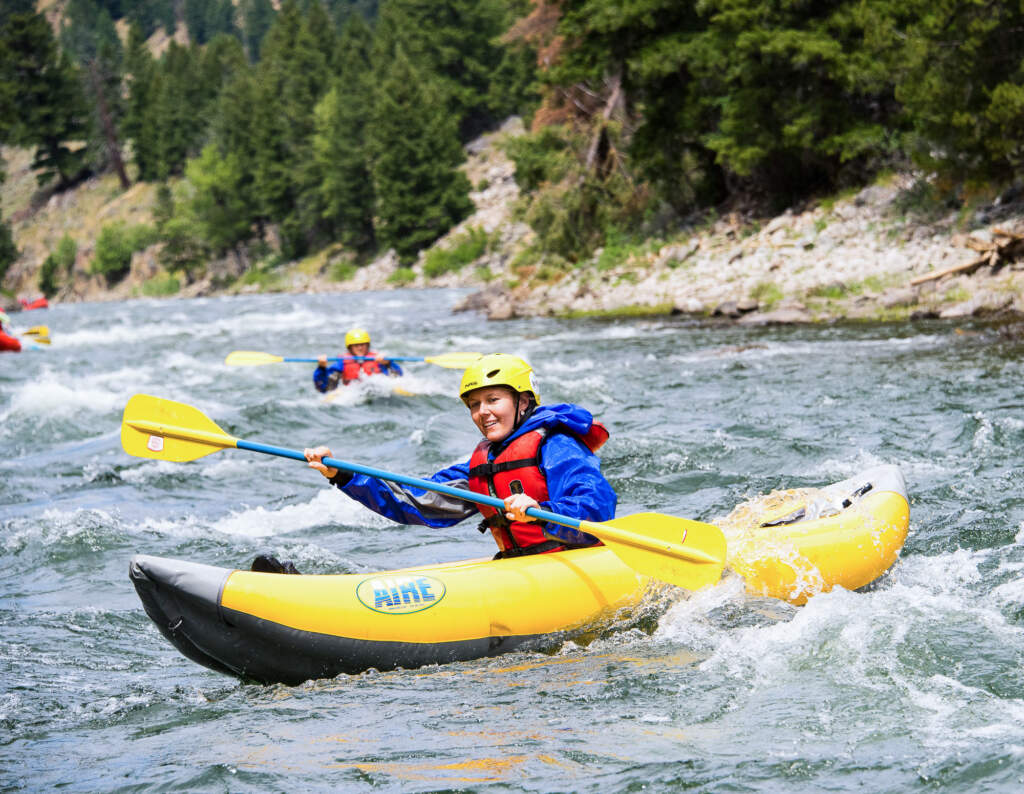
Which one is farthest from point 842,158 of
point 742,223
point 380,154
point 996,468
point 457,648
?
point 380,154

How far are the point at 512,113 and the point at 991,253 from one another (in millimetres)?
44378

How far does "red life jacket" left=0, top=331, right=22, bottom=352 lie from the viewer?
656 inches

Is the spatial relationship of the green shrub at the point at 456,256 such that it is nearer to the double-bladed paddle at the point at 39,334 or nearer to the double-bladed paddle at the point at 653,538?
the double-bladed paddle at the point at 39,334

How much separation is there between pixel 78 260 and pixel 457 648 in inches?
2615

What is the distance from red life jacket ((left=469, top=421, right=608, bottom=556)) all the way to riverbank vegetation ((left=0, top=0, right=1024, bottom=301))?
11625 millimetres

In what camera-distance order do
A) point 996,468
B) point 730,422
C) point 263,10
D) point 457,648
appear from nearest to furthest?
point 457,648 < point 996,468 < point 730,422 < point 263,10

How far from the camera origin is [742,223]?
68.4ft

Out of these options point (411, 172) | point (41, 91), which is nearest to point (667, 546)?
point (411, 172)

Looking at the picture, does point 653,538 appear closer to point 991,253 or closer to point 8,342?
point 991,253

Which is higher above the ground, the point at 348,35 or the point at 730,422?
the point at 348,35

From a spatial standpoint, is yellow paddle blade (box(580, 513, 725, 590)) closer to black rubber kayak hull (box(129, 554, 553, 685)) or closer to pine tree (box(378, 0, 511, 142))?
black rubber kayak hull (box(129, 554, 553, 685))

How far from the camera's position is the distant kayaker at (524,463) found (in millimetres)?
4445

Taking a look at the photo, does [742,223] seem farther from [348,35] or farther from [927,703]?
[348,35]

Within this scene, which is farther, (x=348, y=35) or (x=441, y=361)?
(x=348, y=35)
